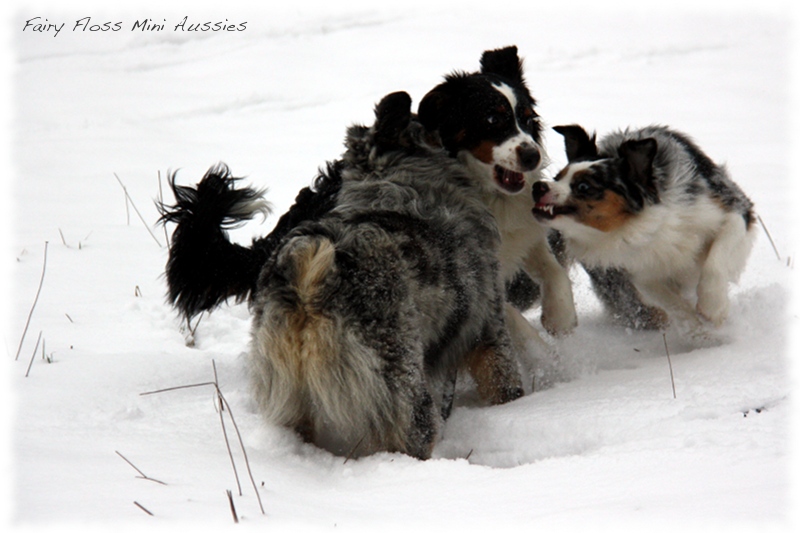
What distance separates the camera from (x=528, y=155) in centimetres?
412

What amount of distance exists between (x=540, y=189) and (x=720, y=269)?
3.48 ft

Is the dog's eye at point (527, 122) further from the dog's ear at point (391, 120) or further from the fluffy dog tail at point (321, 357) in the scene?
the fluffy dog tail at point (321, 357)

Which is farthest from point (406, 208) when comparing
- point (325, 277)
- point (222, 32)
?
point (222, 32)

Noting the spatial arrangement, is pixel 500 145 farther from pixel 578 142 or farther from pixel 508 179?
pixel 578 142

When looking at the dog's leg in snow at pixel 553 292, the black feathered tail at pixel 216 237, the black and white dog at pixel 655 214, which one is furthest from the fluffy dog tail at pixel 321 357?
the dog's leg in snow at pixel 553 292

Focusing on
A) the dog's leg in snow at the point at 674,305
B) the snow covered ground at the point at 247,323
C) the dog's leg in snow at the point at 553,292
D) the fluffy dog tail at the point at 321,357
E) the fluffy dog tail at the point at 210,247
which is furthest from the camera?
the dog's leg in snow at the point at 553,292

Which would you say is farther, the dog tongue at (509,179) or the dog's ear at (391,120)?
the dog tongue at (509,179)

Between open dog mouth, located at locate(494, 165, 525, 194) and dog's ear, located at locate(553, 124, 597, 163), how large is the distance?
14.8 inches

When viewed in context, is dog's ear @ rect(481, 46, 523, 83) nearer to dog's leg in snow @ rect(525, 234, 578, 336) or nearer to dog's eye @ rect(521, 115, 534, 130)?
dog's eye @ rect(521, 115, 534, 130)

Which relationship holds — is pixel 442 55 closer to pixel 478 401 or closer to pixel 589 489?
pixel 478 401

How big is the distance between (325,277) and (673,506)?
1.41 meters

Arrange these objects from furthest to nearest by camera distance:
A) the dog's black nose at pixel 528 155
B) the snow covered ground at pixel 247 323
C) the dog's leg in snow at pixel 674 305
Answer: the dog's leg in snow at pixel 674 305
the dog's black nose at pixel 528 155
the snow covered ground at pixel 247 323

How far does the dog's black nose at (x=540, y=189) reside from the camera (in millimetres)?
4148

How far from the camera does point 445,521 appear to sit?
2.42 metres
